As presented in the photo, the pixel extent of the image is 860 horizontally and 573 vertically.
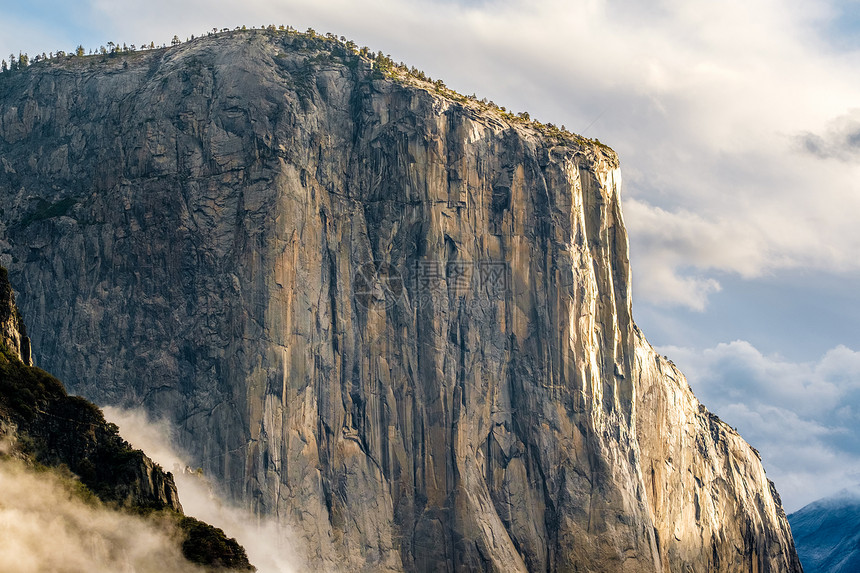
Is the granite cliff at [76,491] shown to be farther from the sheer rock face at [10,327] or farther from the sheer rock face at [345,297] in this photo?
the sheer rock face at [345,297]

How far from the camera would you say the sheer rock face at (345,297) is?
162m

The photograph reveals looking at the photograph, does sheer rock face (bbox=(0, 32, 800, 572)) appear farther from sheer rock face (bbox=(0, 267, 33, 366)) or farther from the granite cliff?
sheer rock face (bbox=(0, 267, 33, 366))

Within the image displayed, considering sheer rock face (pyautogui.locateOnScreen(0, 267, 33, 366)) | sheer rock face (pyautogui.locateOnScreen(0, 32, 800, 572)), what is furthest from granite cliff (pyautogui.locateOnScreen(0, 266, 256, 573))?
sheer rock face (pyautogui.locateOnScreen(0, 32, 800, 572))

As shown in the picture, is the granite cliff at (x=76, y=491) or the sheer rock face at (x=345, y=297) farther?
the sheer rock face at (x=345, y=297)

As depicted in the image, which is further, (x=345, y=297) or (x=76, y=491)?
(x=345, y=297)

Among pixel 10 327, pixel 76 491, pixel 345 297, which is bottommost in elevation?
pixel 76 491

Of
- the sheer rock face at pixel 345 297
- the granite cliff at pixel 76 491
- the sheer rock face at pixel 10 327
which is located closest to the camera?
the granite cliff at pixel 76 491

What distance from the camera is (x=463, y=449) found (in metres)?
168

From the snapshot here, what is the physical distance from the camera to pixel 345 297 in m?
169

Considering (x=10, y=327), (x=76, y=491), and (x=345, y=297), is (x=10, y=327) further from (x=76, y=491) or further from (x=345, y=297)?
(x=345, y=297)

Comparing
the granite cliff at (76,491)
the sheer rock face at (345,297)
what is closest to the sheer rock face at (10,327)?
the granite cliff at (76,491)

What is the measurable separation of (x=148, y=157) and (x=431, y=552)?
169ft

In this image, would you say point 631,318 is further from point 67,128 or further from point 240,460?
point 67,128

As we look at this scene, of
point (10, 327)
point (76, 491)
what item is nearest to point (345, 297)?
point (10, 327)
